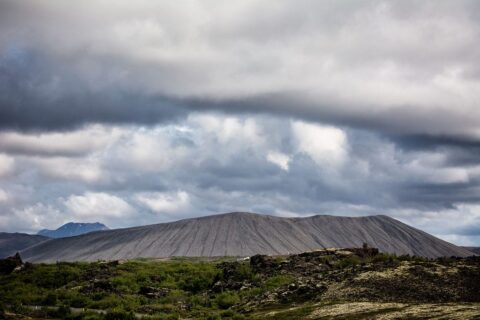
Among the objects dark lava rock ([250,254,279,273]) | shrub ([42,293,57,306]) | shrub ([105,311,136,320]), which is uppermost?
dark lava rock ([250,254,279,273])

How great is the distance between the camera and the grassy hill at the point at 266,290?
67.7 meters

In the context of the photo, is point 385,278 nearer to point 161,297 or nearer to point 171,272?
point 161,297

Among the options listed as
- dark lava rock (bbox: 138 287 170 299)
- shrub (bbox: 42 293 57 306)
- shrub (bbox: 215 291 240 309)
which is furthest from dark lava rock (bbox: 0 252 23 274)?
shrub (bbox: 215 291 240 309)

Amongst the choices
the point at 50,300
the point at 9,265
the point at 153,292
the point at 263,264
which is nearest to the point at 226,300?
the point at 153,292

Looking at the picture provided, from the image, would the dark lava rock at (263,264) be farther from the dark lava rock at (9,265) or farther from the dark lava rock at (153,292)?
the dark lava rock at (9,265)

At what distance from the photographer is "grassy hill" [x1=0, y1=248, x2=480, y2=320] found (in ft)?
222

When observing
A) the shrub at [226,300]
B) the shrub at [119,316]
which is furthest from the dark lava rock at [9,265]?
the shrub at [119,316]

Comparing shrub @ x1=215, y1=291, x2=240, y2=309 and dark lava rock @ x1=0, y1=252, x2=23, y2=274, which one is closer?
shrub @ x1=215, y1=291, x2=240, y2=309

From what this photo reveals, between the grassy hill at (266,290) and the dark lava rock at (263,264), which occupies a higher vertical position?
the dark lava rock at (263,264)

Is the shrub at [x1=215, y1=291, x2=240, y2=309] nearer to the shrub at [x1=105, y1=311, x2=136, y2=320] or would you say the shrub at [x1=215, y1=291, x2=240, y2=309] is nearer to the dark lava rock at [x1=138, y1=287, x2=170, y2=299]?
the dark lava rock at [x1=138, y1=287, x2=170, y2=299]

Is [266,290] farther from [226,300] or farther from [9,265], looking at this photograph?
[9,265]

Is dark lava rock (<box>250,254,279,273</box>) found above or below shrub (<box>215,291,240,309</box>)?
above

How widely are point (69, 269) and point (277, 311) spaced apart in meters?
76.2

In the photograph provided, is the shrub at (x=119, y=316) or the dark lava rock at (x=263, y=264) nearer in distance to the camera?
the shrub at (x=119, y=316)
